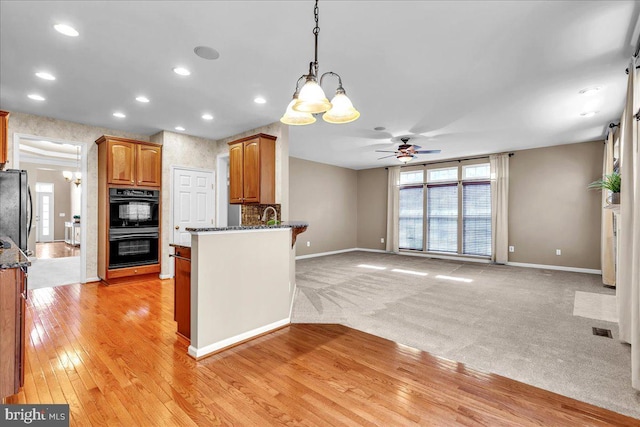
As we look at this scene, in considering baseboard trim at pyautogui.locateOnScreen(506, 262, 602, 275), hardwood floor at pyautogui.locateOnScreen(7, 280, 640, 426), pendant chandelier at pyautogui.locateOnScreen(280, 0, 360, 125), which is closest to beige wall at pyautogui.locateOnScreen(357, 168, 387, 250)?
baseboard trim at pyautogui.locateOnScreen(506, 262, 602, 275)

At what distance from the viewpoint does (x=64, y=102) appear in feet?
13.0

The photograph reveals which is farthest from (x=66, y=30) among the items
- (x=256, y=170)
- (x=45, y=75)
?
(x=256, y=170)

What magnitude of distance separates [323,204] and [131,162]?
198 inches

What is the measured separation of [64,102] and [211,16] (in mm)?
3112

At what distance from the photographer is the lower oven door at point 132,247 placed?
487 centimetres

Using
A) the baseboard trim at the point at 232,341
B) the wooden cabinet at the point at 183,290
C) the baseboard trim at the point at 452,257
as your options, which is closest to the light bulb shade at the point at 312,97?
the wooden cabinet at the point at 183,290

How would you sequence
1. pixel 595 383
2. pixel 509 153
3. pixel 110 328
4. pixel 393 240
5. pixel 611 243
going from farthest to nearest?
pixel 393 240, pixel 509 153, pixel 611 243, pixel 110 328, pixel 595 383

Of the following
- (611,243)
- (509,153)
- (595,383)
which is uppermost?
(509,153)

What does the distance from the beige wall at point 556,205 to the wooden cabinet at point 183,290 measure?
7241mm

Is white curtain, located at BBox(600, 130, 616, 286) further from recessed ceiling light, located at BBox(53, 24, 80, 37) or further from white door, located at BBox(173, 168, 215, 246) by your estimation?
recessed ceiling light, located at BBox(53, 24, 80, 37)

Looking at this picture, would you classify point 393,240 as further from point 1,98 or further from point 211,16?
point 1,98

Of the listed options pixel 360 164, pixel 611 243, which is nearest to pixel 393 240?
pixel 360 164

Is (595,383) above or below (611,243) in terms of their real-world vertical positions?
below

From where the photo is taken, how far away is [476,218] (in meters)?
7.64
